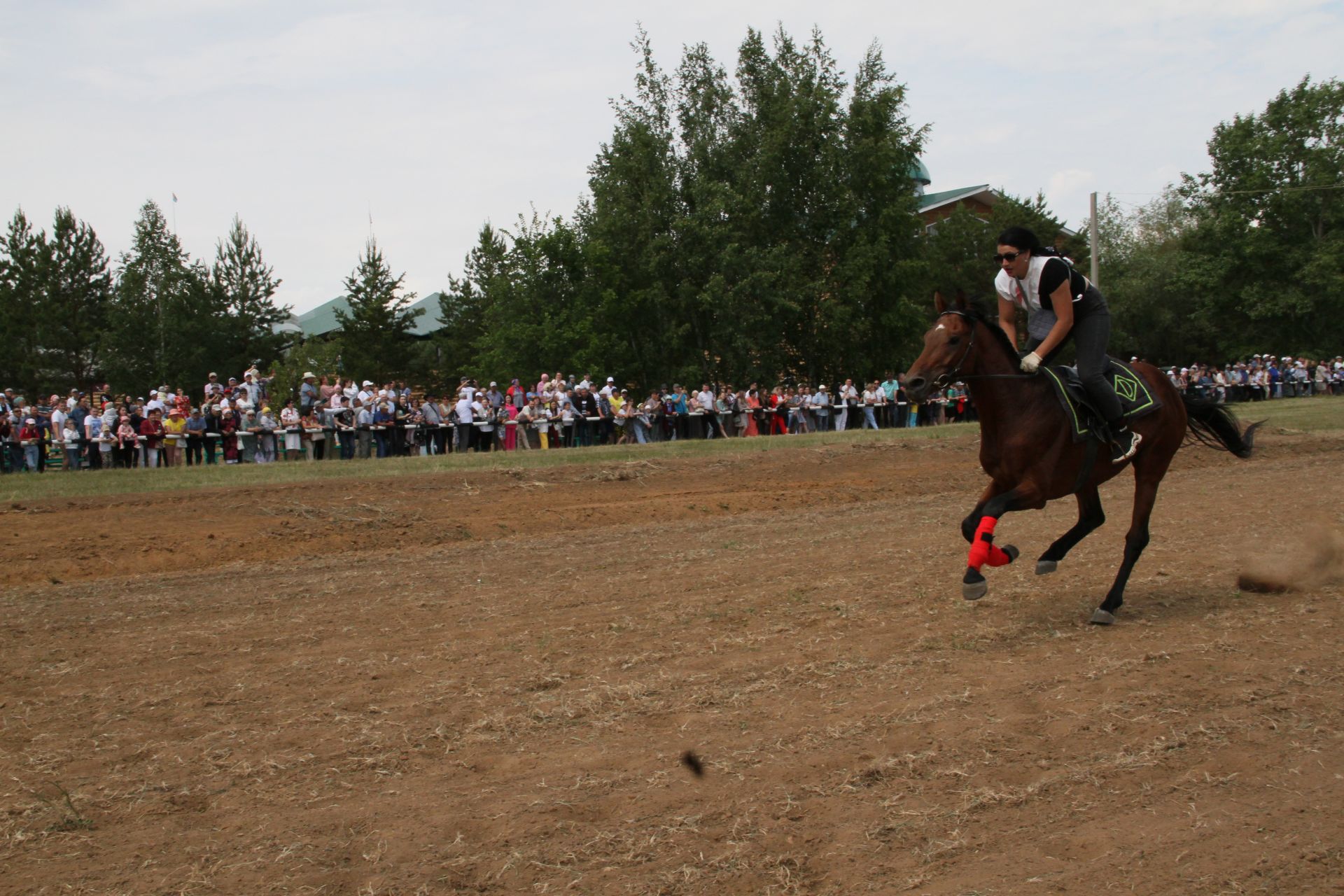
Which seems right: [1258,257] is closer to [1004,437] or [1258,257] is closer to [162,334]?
[162,334]

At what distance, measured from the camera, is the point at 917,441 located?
85.4 feet

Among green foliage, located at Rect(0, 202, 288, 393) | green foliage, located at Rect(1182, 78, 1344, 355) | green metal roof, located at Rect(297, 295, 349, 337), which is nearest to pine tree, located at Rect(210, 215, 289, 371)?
green foliage, located at Rect(0, 202, 288, 393)

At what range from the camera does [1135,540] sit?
9.39 m

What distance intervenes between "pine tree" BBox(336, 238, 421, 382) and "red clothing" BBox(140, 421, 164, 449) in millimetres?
30048

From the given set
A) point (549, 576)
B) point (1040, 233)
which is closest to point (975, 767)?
point (549, 576)

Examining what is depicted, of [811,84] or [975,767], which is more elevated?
A: [811,84]

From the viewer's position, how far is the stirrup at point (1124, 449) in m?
9.35

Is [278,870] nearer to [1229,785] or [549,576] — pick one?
[1229,785]

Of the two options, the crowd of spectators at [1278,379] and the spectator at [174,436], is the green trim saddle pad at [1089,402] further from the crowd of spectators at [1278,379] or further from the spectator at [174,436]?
the crowd of spectators at [1278,379]

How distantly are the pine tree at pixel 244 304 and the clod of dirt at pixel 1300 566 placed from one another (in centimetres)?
5595

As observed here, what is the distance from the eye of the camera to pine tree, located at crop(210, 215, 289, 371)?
59.8 metres

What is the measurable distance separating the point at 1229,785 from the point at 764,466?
1743 centimetres

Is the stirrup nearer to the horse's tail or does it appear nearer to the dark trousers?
the dark trousers

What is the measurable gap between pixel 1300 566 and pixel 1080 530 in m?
2.19
